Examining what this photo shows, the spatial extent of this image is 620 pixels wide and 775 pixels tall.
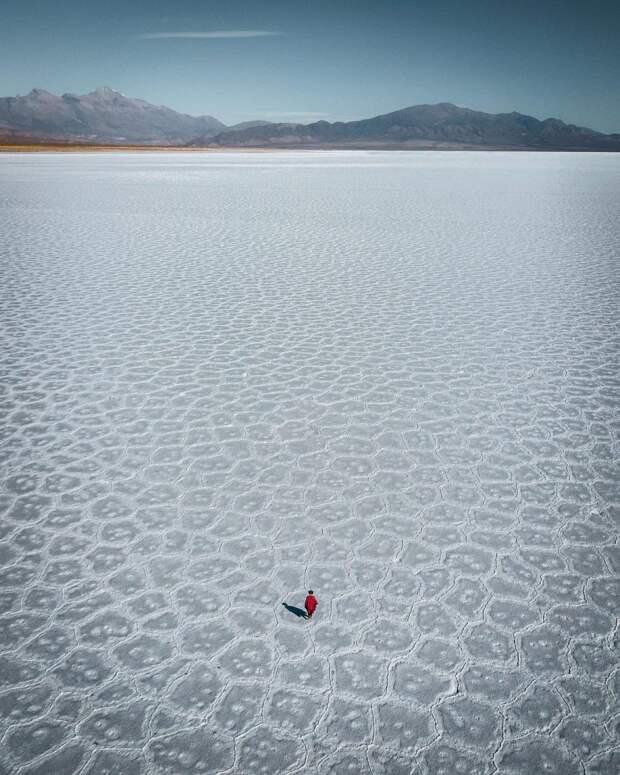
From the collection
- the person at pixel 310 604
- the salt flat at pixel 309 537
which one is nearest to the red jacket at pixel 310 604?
the person at pixel 310 604

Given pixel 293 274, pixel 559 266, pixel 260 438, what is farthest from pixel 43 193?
pixel 260 438

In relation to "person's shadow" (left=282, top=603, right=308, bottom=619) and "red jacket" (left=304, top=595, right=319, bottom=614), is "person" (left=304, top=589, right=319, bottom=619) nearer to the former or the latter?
"red jacket" (left=304, top=595, right=319, bottom=614)

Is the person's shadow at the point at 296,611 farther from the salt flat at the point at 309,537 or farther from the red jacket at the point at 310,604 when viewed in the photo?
the red jacket at the point at 310,604

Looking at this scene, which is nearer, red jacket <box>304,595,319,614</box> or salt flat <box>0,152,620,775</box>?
salt flat <box>0,152,620,775</box>

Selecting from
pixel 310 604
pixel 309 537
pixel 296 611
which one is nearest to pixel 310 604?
pixel 310 604

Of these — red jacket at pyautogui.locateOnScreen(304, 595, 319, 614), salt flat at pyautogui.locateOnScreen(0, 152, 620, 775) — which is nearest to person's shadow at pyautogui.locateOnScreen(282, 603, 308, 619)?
salt flat at pyautogui.locateOnScreen(0, 152, 620, 775)

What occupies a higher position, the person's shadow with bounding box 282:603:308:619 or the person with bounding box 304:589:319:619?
the person with bounding box 304:589:319:619

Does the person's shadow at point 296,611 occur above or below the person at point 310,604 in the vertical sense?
below

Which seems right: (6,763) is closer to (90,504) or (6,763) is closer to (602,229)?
(90,504)
